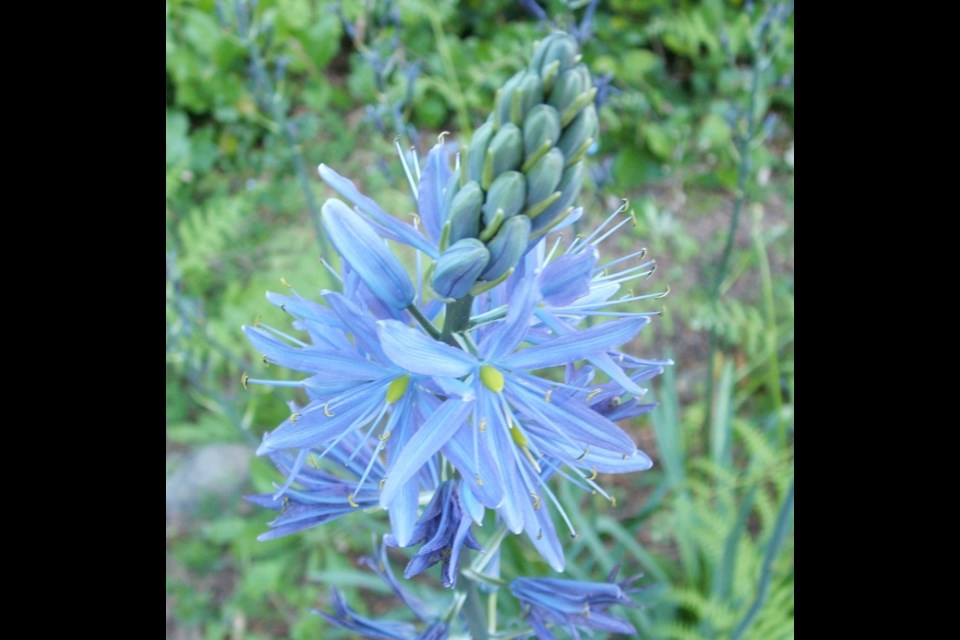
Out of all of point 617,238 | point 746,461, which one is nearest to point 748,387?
point 746,461

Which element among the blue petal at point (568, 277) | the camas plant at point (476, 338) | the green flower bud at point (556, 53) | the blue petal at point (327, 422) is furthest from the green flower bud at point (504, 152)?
the blue petal at point (327, 422)

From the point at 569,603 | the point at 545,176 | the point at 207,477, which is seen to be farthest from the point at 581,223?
the point at 545,176

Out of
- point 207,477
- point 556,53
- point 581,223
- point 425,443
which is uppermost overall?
point 581,223

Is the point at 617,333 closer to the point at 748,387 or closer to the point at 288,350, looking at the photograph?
the point at 288,350

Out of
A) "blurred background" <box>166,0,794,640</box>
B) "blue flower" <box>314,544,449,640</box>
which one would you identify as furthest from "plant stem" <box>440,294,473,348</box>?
"blurred background" <box>166,0,794,640</box>

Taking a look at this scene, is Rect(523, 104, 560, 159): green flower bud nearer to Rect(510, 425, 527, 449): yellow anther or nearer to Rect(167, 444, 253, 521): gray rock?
Rect(510, 425, 527, 449): yellow anther

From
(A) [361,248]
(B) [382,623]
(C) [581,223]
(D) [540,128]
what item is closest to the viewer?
(D) [540,128]

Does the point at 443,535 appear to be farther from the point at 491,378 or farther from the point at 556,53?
the point at 556,53

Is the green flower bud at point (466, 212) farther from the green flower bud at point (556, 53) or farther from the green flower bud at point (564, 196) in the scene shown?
the green flower bud at point (556, 53)
